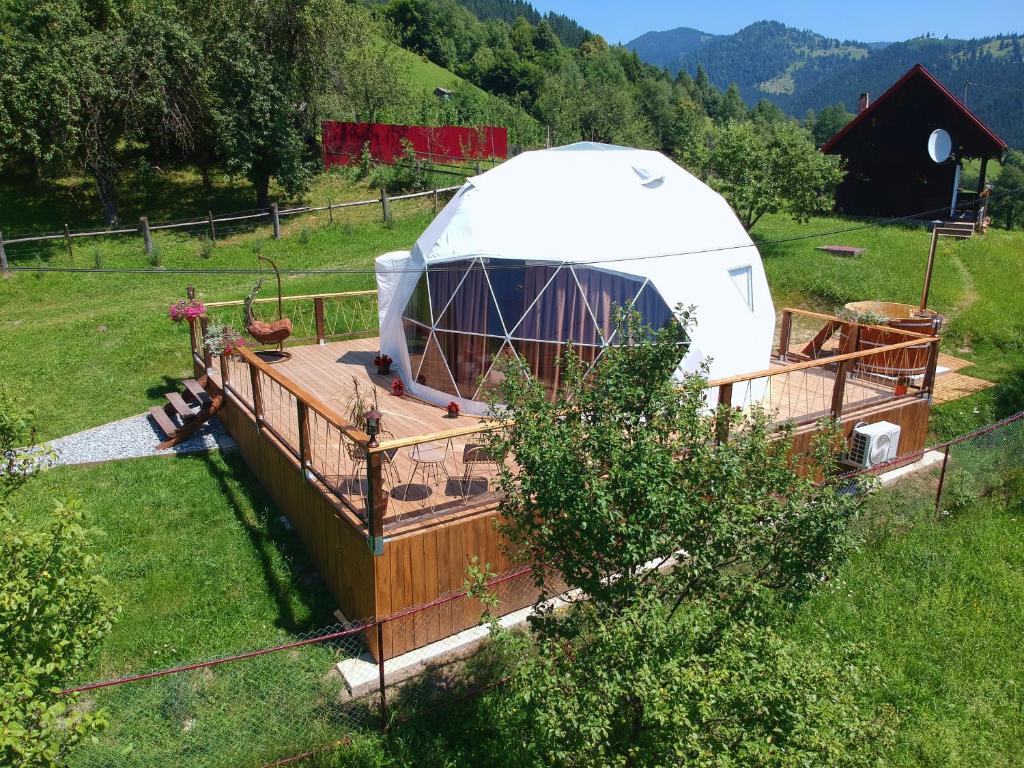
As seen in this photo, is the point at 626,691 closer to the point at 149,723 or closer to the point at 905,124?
the point at 149,723

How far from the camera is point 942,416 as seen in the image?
43.6ft

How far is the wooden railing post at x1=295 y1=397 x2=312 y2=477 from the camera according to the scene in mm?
8258

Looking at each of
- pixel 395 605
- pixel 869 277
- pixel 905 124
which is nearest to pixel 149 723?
pixel 395 605

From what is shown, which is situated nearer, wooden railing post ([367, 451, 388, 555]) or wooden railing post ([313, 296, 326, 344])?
wooden railing post ([367, 451, 388, 555])

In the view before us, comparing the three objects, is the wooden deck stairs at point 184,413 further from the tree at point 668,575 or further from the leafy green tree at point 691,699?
the leafy green tree at point 691,699

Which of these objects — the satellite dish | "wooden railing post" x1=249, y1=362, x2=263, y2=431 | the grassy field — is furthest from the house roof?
"wooden railing post" x1=249, y1=362, x2=263, y2=431

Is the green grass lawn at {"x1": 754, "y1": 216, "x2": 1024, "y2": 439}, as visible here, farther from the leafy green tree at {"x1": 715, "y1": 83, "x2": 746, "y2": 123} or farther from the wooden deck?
the leafy green tree at {"x1": 715, "y1": 83, "x2": 746, "y2": 123}

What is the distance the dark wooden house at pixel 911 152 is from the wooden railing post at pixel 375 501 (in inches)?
1026

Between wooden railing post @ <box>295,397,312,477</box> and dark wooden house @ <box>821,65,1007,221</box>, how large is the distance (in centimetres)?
2561

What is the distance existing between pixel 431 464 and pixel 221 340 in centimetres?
518

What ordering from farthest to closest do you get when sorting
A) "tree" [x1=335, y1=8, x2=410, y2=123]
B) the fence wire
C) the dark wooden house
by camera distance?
"tree" [x1=335, y1=8, x2=410, y2=123] < the dark wooden house < the fence wire

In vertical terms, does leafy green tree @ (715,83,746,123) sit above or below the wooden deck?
above

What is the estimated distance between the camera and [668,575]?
4957mm

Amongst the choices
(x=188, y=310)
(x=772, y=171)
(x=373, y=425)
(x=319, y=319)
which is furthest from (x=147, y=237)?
(x=772, y=171)
